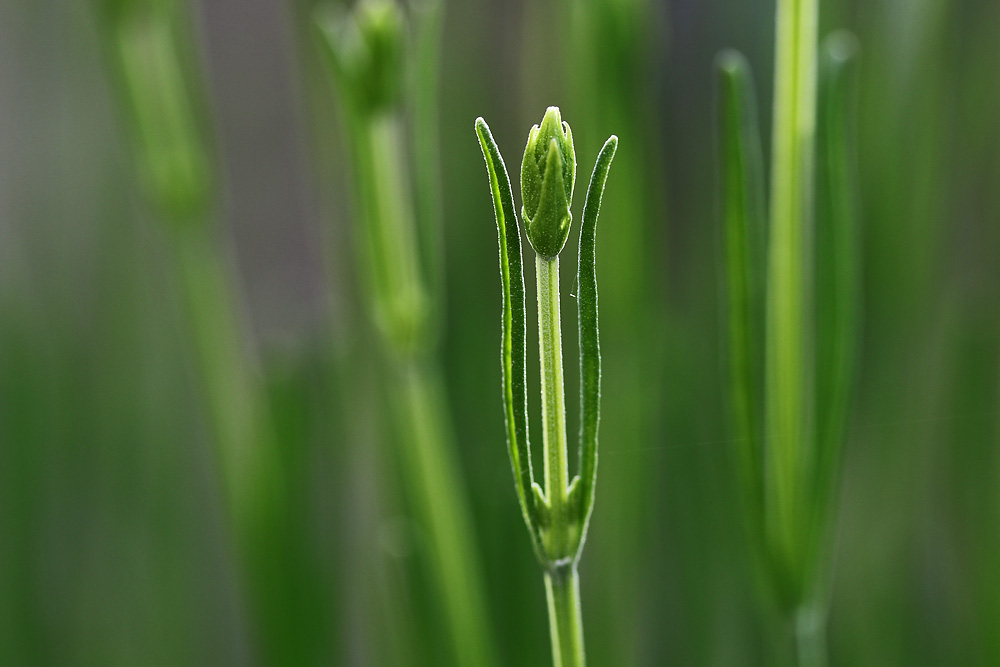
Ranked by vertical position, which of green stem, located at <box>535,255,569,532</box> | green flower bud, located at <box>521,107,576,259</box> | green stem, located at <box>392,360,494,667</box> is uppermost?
green flower bud, located at <box>521,107,576,259</box>

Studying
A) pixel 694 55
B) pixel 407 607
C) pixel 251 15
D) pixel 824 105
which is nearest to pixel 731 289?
pixel 824 105

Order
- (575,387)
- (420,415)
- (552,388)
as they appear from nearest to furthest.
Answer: (552,388) < (420,415) < (575,387)

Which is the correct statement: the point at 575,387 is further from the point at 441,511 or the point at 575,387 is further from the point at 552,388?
the point at 552,388

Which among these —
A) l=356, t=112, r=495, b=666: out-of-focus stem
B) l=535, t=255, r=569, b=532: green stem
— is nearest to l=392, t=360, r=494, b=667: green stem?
l=356, t=112, r=495, b=666: out-of-focus stem

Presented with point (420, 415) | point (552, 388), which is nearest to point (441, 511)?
point (420, 415)

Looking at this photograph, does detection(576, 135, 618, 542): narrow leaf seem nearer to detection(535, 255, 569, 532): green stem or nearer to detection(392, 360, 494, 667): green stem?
detection(535, 255, 569, 532): green stem

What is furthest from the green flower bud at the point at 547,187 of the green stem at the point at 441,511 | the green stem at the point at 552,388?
the green stem at the point at 441,511
